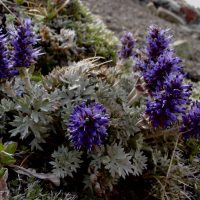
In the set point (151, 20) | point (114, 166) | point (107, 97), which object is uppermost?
point (107, 97)

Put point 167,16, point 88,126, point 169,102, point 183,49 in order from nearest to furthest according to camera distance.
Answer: point 88,126 → point 169,102 → point 183,49 → point 167,16

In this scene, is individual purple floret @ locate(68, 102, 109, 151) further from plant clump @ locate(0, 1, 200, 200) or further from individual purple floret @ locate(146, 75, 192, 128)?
individual purple floret @ locate(146, 75, 192, 128)

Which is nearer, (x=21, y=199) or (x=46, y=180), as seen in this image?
(x=21, y=199)

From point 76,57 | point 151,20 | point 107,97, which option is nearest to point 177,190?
point 107,97

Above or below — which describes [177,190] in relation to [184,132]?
below

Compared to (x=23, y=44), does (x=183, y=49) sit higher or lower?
lower

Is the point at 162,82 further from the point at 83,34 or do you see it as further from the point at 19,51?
the point at 83,34

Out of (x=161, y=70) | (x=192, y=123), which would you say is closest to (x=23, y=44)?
(x=161, y=70)

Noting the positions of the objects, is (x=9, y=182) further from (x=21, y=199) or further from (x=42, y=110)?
(x=42, y=110)
